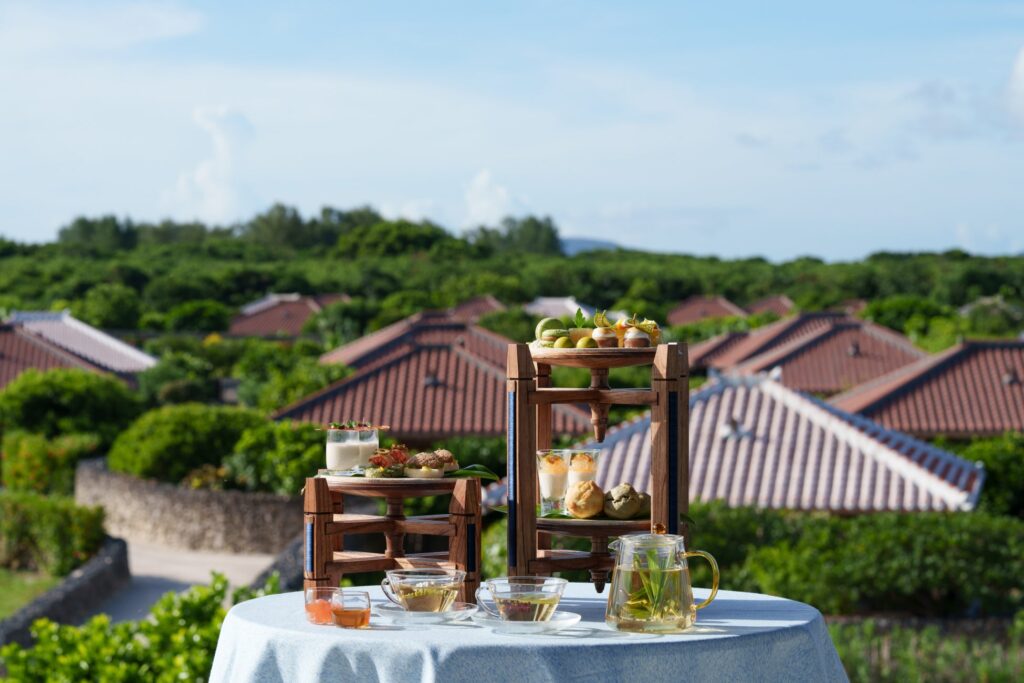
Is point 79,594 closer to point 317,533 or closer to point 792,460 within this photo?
point 792,460

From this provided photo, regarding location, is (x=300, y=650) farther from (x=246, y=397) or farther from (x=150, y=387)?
(x=150, y=387)

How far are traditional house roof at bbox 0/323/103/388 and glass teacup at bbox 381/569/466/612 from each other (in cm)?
3277

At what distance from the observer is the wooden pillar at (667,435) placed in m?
4.99

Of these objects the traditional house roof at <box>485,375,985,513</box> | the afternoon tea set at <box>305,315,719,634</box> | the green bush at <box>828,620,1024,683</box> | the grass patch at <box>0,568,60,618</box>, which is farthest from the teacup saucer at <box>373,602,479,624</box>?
the grass patch at <box>0,568,60,618</box>

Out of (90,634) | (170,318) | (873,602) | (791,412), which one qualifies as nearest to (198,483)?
(791,412)

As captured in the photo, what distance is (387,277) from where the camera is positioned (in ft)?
346

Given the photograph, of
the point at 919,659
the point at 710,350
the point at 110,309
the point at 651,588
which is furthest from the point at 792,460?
the point at 110,309

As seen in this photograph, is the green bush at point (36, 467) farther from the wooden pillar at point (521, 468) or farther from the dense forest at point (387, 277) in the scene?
the dense forest at point (387, 277)

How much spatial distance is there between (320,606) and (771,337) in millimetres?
40013

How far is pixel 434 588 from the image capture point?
4.58 meters

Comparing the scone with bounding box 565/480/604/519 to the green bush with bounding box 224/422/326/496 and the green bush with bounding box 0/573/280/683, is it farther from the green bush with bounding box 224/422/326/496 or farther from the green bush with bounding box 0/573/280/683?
the green bush with bounding box 224/422/326/496

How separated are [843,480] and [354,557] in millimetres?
12578

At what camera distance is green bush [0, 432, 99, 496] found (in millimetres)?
29219

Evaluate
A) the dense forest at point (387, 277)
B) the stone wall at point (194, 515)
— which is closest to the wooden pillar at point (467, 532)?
the stone wall at point (194, 515)
